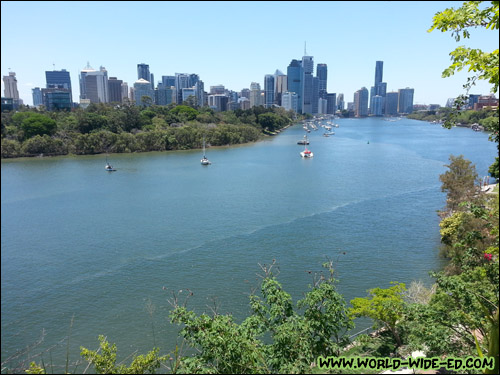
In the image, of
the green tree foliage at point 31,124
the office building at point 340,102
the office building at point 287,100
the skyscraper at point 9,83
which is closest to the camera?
the skyscraper at point 9,83

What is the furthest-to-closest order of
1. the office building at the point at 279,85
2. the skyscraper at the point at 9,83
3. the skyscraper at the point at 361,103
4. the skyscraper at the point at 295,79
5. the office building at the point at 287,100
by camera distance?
the skyscraper at the point at 361,103
the skyscraper at the point at 295,79
the office building at the point at 279,85
the office building at the point at 287,100
the skyscraper at the point at 9,83

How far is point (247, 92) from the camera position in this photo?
411 ft

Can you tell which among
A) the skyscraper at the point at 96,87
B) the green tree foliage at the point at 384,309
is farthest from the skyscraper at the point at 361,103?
the green tree foliage at the point at 384,309

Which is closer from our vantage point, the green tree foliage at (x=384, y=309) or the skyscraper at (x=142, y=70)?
the green tree foliage at (x=384, y=309)

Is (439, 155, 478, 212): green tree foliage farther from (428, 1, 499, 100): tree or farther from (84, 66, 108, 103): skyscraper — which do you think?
(84, 66, 108, 103): skyscraper

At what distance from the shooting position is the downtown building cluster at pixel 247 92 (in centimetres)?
8144

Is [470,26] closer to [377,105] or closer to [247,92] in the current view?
[247,92]

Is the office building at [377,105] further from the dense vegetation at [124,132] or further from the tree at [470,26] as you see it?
the tree at [470,26]

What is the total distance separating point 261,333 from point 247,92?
125 meters

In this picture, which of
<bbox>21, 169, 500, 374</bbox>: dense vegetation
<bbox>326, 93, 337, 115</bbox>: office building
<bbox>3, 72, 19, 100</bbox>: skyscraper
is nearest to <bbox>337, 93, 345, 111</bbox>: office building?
<bbox>326, 93, 337, 115</bbox>: office building

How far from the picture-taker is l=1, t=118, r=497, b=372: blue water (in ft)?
24.3

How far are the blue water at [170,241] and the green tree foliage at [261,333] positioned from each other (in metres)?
1.96

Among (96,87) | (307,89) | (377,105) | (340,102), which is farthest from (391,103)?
(96,87)

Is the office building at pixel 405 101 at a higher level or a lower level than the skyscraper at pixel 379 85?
lower
